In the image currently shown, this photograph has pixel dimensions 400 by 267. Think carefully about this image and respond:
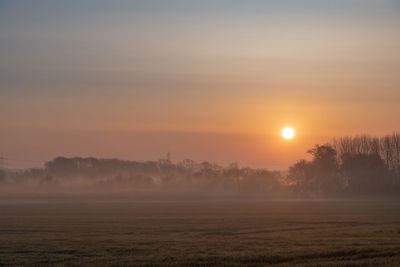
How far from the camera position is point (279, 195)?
169875mm

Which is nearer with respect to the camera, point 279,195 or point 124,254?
point 124,254

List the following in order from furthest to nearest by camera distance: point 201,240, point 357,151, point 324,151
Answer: point 357,151 < point 324,151 < point 201,240

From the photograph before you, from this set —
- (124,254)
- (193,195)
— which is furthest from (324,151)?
(124,254)

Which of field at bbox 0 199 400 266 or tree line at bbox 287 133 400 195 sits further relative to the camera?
tree line at bbox 287 133 400 195

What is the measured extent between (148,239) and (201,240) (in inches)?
154

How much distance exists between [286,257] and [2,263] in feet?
49.4

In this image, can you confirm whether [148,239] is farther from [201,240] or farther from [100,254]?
[100,254]

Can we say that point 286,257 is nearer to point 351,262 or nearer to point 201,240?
point 351,262

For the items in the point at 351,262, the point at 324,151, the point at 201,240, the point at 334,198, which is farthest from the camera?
the point at 324,151

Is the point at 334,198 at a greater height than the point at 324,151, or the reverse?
the point at 324,151

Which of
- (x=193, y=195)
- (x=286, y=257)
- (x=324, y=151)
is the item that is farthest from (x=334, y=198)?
(x=286, y=257)

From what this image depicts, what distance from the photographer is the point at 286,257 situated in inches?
1223

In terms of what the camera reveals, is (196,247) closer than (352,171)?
Yes

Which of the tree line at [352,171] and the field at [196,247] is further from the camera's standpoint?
the tree line at [352,171]
